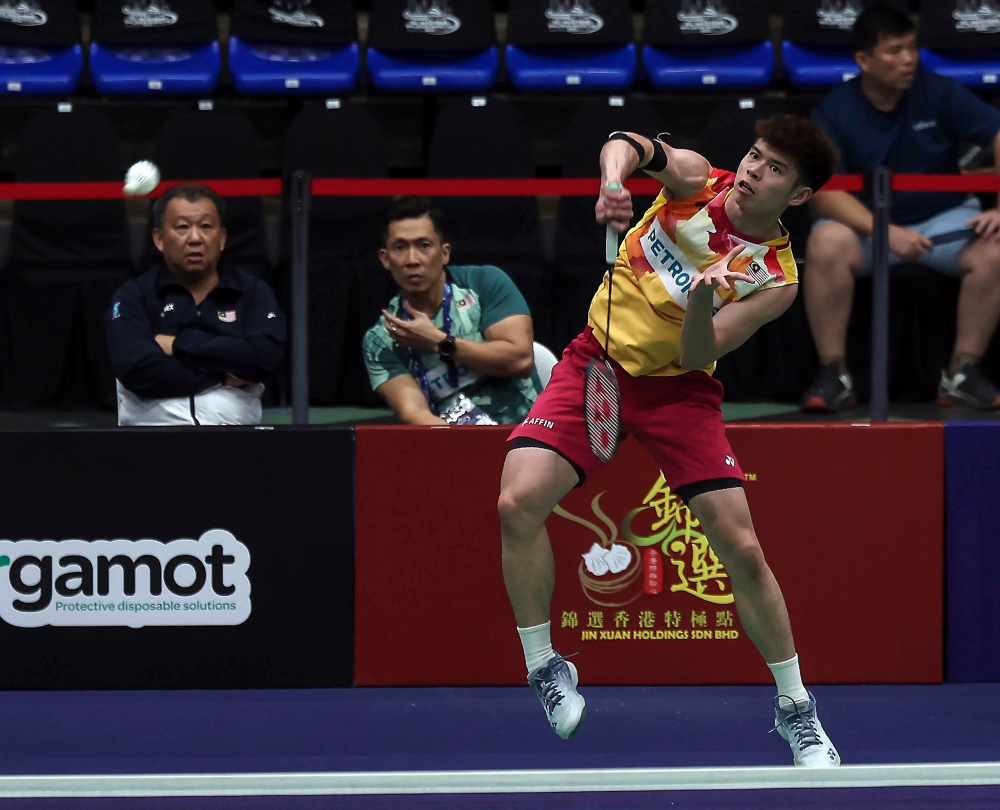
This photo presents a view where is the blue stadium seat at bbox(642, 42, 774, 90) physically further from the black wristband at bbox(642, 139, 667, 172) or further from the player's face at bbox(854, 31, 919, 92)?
the black wristband at bbox(642, 139, 667, 172)

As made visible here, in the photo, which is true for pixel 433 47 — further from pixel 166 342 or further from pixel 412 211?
pixel 166 342

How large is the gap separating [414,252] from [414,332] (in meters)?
0.29

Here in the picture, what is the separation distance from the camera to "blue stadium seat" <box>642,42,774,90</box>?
726 cm

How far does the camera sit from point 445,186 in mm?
4711

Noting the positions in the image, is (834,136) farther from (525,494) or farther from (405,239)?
(525,494)

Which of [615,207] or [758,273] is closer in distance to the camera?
[615,207]

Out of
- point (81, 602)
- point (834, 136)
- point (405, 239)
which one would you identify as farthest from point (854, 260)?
point (81, 602)

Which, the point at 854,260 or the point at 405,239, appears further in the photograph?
the point at 854,260

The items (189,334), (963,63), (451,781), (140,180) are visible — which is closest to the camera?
(451,781)

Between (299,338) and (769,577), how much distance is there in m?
A: 1.75

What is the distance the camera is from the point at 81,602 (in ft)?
14.5

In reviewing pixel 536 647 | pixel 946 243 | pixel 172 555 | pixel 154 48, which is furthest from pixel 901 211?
pixel 154 48

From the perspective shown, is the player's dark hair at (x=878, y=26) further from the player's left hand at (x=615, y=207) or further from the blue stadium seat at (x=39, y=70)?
the blue stadium seat at (x=39, y=70)

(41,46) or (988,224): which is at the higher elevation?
(41,46)
